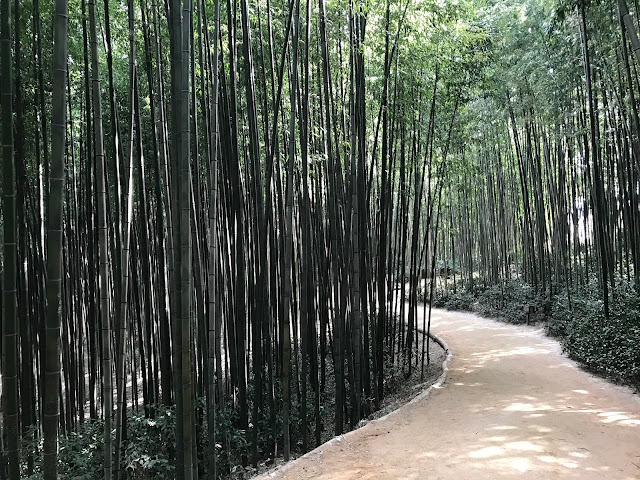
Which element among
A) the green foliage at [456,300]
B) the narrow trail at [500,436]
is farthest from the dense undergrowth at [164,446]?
→ the green foliage at [456,300]

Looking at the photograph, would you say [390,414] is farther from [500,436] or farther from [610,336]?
[610,336]

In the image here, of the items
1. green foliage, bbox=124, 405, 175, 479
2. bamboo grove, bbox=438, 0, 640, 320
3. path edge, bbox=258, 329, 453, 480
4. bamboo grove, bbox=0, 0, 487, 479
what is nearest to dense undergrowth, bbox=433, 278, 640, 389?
bamboo grove, bbox=438, 0, 640, 320

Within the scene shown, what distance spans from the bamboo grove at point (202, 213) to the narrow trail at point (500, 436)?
569 mm

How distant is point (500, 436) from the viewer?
316cm

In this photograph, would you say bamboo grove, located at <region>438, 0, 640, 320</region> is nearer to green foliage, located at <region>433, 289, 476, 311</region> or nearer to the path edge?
green foliage, located at <region>433, 289, 476, 311</region>

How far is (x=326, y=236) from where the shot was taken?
4.97 metres

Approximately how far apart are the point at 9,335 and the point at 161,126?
4.72 ft

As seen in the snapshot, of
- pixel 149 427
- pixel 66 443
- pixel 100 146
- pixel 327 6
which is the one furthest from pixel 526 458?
pixel 327 6

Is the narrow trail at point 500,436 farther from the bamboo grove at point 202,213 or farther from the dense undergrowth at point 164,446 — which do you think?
the dense undergrowth at point 164,446

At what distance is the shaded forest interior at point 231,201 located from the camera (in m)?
2.11

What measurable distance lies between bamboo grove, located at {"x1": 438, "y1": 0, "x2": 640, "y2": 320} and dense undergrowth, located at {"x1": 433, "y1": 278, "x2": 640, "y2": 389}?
0.10 meters

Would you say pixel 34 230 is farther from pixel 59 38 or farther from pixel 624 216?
pixel 624 216

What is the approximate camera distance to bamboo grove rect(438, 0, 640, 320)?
17.2ft

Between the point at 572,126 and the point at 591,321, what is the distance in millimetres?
2987
